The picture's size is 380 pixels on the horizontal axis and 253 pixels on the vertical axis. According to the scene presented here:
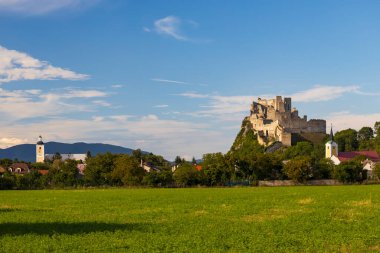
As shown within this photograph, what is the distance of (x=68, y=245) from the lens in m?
21.6

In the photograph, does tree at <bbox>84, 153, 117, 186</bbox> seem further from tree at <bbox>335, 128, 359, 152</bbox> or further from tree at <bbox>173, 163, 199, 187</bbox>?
tree at <bbox>335, 128, 359, 152</bbox>

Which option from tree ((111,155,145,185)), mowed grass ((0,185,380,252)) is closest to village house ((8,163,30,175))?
tree ((111,155,145,185))

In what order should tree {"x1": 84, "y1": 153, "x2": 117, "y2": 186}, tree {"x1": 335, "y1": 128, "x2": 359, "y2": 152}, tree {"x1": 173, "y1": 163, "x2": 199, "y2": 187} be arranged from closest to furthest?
tree {"x1": 173, "y1": 163, "x2": 199, "y2": 187}, tree {"x1": 84, "y1": 153, "x2": 117, "y2": 186}, tree {"x1": 335, "y1": 128, "x2": 359, "y2": 152}

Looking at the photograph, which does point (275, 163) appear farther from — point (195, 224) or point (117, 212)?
point (195, 224)

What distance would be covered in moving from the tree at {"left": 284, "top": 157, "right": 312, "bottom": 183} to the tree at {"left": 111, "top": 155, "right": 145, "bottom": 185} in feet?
93.6

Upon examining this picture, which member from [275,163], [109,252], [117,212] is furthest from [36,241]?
[275,163]

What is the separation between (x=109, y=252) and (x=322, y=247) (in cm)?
741

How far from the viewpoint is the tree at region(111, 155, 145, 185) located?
361 ft

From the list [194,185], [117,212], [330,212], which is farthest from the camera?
[194,185]

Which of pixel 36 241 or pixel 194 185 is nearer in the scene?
pixel 36 241

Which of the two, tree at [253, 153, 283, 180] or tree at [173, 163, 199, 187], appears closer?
tree at [173, 163, 199, 187]

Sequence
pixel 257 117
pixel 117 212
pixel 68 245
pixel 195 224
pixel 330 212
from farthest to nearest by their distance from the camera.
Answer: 1. pixel 257 117
2. pixel 117 212
3. pixel 330 212
4. pixel 195 224
5. pixel 68 245

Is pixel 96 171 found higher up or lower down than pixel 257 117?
lower down

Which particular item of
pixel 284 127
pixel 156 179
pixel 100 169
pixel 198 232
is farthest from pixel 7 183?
pixel 284 127
